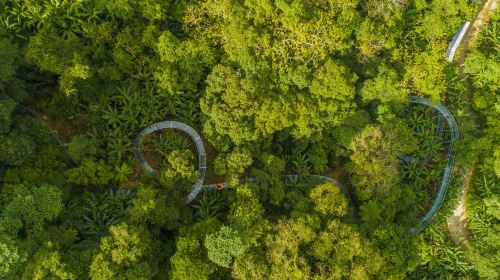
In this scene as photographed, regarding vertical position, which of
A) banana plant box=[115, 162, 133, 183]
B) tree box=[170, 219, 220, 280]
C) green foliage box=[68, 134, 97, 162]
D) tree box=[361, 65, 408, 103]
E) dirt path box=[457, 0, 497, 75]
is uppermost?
dirt path box=[457, 0, 497, 75]

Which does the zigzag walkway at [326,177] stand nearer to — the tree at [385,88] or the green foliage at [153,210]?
the green foliage at [153,210]

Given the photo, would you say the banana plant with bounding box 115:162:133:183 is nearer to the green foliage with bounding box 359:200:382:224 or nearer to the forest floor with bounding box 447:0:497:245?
the green foliage with bounding box 359:200:382:224

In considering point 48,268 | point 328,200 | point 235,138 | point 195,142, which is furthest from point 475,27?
point 48,268

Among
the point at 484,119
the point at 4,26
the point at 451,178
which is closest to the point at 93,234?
the point at 4,26

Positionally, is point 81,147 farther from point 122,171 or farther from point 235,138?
point 235,138

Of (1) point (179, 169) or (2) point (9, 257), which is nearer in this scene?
(2) point (9, 257)

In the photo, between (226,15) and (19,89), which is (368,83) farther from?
(19,89)

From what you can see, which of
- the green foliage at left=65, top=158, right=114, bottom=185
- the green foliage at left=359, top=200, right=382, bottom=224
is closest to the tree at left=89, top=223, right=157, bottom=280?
the green foliage at left=65, top=158, right=114, bottom=185
